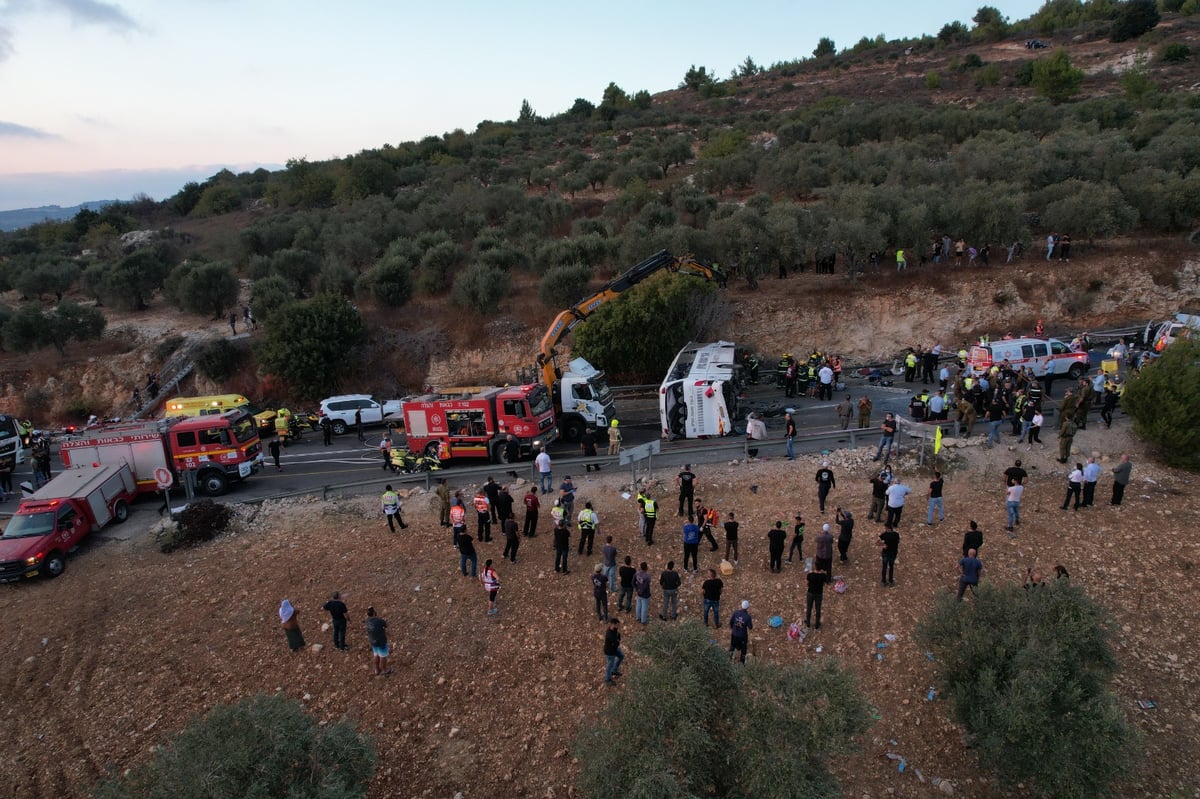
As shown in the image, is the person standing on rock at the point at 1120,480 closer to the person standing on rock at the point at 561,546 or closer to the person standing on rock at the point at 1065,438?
the person standing on rock at the point at 1065,438

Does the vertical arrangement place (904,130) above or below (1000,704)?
above

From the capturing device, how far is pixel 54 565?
17156mm

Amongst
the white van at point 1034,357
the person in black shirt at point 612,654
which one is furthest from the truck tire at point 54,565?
the white van at point 1034,357

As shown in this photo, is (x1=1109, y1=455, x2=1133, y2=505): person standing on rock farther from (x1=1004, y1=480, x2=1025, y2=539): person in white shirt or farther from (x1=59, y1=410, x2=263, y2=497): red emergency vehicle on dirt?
(x1=59, y1=410, x2=263, y2=497): red emergency vehicle on dirt

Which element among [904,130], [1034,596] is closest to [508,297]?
[1034,596]

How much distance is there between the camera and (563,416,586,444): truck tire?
23.4 metres

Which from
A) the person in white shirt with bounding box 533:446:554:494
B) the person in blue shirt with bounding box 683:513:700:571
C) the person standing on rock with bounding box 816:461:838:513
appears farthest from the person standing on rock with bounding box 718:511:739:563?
the person in white shirt with bounding box 533:446:554:494

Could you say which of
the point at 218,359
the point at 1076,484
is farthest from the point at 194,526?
the point at 1076,484

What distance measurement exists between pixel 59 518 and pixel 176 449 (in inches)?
155

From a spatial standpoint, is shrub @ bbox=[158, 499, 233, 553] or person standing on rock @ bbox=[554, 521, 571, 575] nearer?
person standing on rock @ bbox=[554, 521, 571, 575]

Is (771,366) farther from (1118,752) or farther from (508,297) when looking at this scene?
(1118,752)

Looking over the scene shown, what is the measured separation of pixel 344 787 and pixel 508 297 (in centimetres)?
2898

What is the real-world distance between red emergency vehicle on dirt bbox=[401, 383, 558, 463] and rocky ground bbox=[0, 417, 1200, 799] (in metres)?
3.17

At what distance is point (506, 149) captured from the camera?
74.1m
